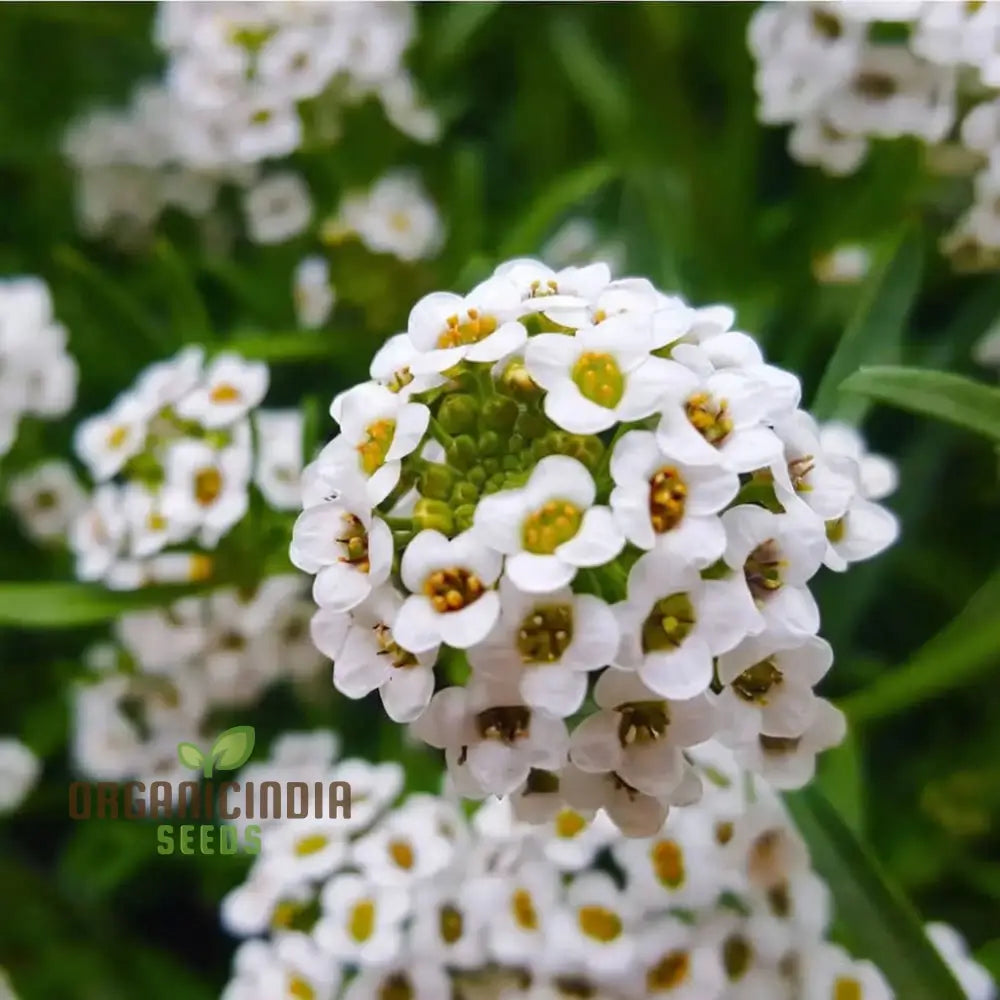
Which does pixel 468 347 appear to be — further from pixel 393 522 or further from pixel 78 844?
pixel 78 844

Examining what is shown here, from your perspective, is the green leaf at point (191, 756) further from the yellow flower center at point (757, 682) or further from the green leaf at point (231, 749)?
the yellow flower center at point (757, 682)

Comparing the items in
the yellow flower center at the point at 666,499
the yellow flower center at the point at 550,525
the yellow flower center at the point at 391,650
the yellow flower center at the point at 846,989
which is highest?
the yellow flower center at the point at 666,499

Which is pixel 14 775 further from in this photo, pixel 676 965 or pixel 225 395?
pixel 676 965

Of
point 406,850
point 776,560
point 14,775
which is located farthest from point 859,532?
point 14,775

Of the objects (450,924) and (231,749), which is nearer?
(450,924)

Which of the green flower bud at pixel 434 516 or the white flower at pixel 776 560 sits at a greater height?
the white flower at pixel 776 560

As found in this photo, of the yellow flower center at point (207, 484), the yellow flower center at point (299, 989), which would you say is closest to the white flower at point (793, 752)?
the yellow flower center at point (299, 989)

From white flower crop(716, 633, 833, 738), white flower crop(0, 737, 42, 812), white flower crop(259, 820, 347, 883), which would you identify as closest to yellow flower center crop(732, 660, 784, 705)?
white flower crop(716, 633, 833, 738)

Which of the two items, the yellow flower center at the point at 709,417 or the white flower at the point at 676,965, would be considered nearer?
the yellow flower center at the point at 709,417
